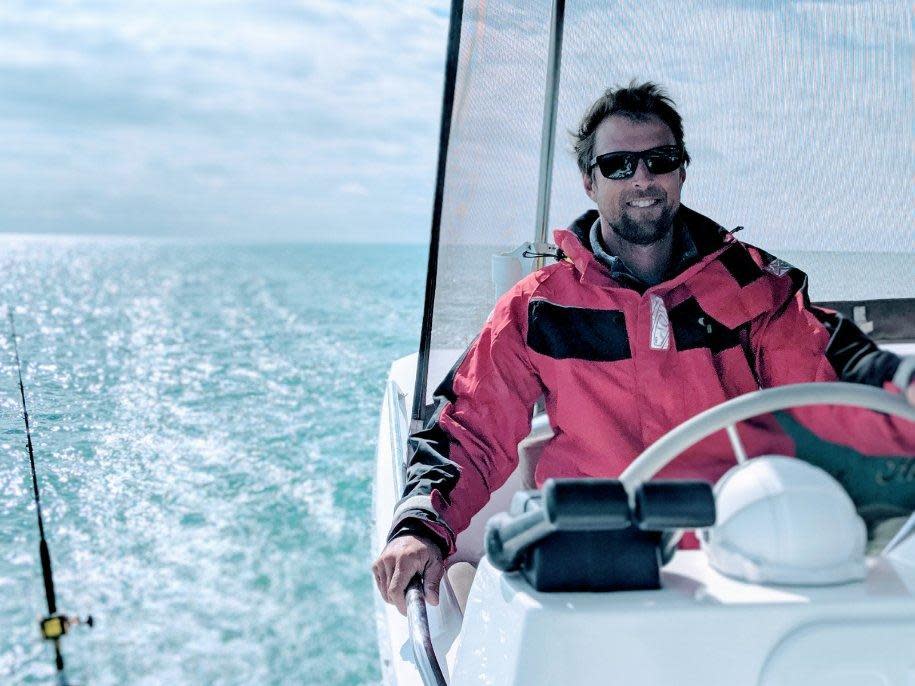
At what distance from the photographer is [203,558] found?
12.9 ft

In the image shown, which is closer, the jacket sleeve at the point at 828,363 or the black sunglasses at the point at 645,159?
the jacket sleeve at the point at 828,363

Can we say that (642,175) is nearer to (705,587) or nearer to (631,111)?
(631,111)

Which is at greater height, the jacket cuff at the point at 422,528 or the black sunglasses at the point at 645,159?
the black sunglasses at the point at 645,159

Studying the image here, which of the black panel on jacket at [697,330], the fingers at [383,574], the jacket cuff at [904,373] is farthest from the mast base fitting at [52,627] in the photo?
the jacket cuff at [904,373]

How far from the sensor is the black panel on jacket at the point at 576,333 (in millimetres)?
1660

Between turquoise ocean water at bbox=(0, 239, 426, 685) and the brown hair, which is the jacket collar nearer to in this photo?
the brown hair

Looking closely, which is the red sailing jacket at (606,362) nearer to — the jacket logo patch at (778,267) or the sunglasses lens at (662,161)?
the jacket logo patch at (778,267)

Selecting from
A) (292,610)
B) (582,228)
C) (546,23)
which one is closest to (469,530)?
(582,228)

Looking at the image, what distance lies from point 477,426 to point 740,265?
0.60 meters

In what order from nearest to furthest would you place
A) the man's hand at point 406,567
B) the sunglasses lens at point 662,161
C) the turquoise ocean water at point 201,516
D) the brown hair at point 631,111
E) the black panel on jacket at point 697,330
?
the man's hand at point 406,567 → the black panel on jacket at point 697,330 → the sunglasses lens at point 662,161 → the brown hair at point 631,111 → the turquoise ocean water at point 201,516

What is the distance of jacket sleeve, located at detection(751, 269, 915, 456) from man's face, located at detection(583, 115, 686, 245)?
0.94 ft

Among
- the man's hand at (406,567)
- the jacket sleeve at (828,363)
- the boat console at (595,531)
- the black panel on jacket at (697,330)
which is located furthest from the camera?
the black panel on jacket at (697,330)

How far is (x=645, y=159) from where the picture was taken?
1794mm

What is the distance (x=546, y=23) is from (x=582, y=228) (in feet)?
3.02
